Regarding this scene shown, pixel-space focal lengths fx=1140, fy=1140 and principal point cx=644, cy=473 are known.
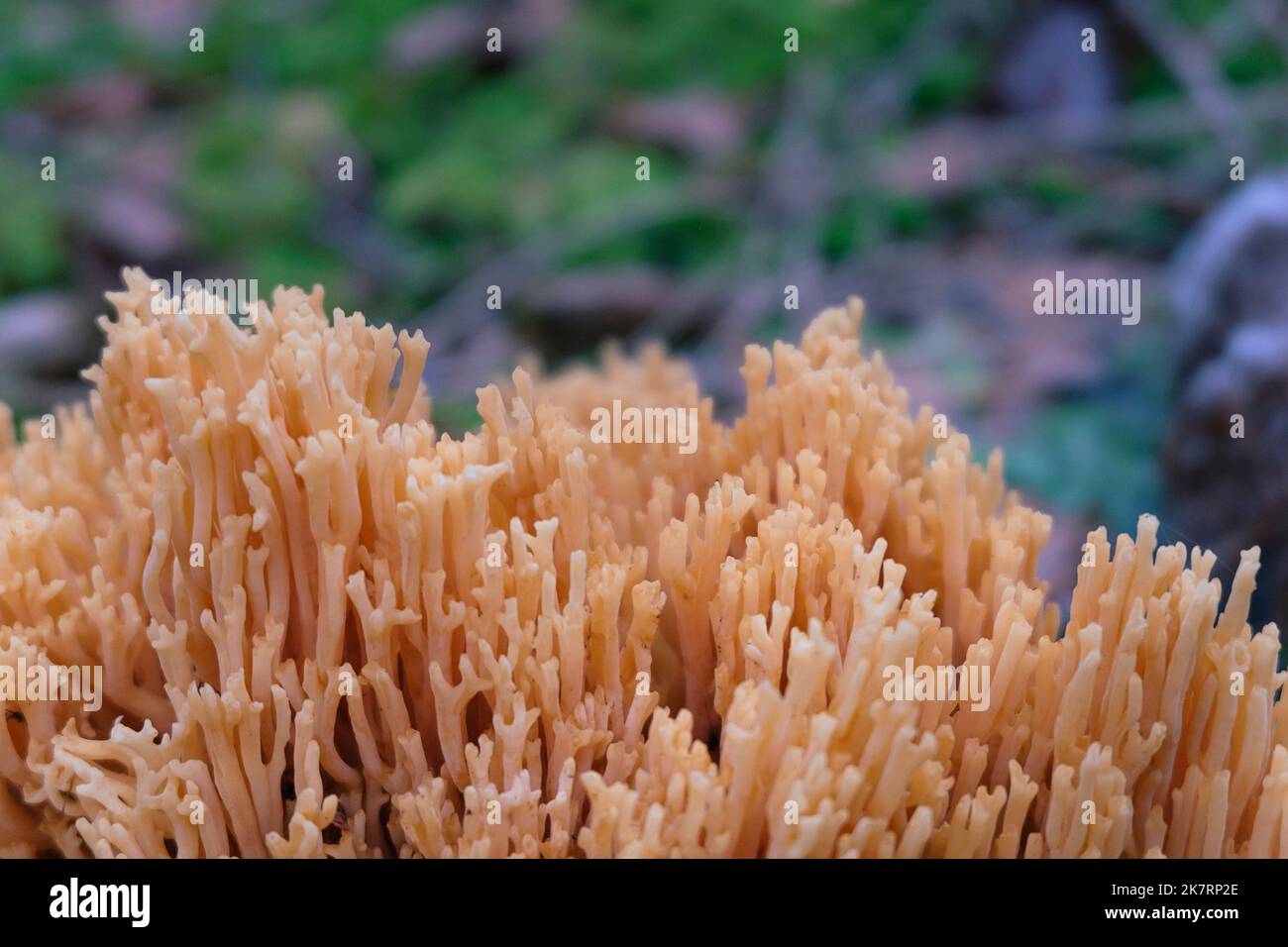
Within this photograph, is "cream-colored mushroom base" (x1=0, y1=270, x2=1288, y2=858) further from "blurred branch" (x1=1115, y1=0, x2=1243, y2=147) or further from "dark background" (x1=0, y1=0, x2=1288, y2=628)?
"blurred branch" (x1=1115, y1=0, x2=1243, y2=147)

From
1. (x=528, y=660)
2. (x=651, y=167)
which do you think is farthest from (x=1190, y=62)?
(x=528, y=660)

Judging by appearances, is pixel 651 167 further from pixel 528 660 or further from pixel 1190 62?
pixel 528 660

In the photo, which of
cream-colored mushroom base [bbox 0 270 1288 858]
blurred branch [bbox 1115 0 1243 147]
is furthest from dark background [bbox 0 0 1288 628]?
cream-colored mushroom base [bbox 0 270 1288 858]

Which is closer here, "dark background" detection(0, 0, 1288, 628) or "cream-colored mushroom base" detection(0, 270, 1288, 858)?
"cream-colored mushroom base" detection(0, 270, 1288, 858)

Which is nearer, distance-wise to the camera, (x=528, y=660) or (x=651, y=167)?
(x=528, y=660)

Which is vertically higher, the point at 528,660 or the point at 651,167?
the point at 651,167

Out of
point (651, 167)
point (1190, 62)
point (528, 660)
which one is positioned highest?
point (1190, 62)

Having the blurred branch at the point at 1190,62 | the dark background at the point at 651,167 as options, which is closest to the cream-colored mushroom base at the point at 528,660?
the dark background at the point at 651,167
